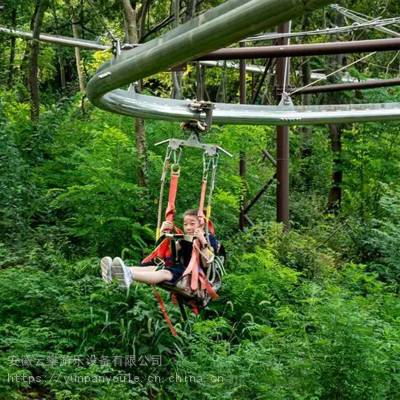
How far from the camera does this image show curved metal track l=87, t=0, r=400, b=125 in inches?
145

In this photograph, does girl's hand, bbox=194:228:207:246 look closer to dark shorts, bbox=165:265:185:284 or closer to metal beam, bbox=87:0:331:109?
dark shorts, bbox=165:265:185:284

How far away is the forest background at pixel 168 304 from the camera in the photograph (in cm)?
785

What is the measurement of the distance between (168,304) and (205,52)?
5.47 m

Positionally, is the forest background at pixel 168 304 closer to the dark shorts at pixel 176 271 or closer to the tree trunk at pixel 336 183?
the tree trunk at pixel 336 183

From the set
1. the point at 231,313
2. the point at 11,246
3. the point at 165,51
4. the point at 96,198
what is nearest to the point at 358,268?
the point at 231,313

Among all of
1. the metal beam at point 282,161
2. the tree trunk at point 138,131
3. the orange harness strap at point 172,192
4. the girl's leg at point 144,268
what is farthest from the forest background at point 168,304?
the girl's leg at point 144,268

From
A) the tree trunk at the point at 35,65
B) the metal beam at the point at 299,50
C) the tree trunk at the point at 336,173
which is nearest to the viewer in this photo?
the metal beam at the point at 299,50

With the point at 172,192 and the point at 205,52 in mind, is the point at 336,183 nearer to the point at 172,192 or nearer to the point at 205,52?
the point at 172,192

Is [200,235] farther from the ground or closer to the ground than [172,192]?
closer to the ground

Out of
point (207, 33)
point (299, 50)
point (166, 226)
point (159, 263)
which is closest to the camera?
point (207, 33)

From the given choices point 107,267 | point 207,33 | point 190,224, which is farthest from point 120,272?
point 207,33

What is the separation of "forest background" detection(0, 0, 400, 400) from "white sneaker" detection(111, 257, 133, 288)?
5.08 feet

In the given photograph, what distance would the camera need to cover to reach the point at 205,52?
14.0 feet

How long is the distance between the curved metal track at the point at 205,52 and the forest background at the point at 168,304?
74cm
